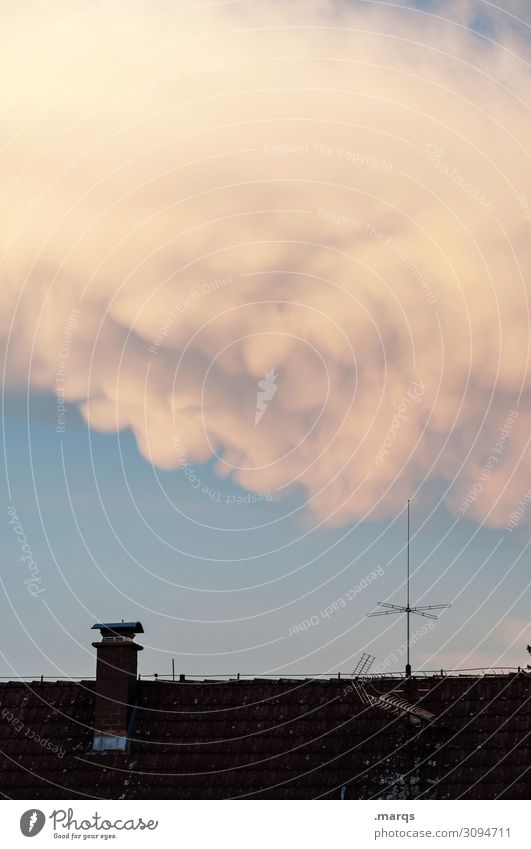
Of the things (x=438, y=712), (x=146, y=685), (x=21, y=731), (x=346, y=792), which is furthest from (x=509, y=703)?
(x=21, y=731)

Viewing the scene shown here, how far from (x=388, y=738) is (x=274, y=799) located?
4299mm

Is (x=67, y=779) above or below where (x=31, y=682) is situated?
below

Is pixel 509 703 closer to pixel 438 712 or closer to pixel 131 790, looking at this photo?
pixel 438 712

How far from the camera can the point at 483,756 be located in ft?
177
